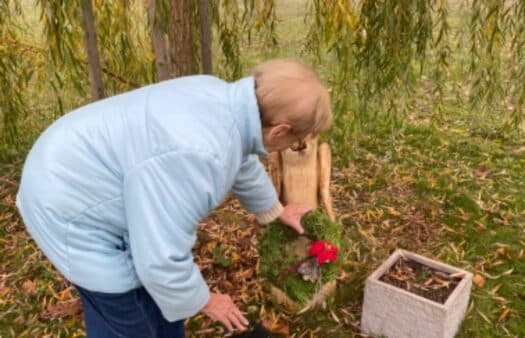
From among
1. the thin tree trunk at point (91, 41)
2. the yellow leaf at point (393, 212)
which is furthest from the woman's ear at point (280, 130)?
the yellow leaf at point (393, 212)

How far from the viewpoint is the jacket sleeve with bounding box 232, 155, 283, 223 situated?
6.10 feet

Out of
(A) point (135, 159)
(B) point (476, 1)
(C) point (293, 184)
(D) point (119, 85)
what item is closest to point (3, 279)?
(D) point (119, 85)

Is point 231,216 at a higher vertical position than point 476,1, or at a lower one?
lower

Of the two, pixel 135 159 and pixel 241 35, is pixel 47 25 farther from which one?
pixel 135 159

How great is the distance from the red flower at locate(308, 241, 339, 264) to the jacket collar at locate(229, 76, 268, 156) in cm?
90

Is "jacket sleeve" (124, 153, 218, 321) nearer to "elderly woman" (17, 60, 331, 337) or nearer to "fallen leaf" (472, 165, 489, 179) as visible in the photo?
"elderly woman" (17, 60, 331, 337)

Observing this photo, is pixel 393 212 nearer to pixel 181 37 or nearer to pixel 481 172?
pixel 481 172

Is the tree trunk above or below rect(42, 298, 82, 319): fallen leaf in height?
above

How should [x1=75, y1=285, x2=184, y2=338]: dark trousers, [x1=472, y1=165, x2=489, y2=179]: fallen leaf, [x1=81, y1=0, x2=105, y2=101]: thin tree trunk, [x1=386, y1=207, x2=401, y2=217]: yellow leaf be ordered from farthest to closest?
[x1=472, y1=165, x2=489, y2=179]: fallen leaf
[x1=386, y1=207, x2=401, y2=217]: yellow leaf
[x1=81, y1=0, x2=105, y2=101]: thin tree trunk
[x1=75, y1=285, x2=184, y2=338]: dark trousers

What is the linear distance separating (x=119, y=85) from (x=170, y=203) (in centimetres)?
225

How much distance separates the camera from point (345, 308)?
8.73 feet

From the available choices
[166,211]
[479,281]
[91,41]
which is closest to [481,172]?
[479,281]

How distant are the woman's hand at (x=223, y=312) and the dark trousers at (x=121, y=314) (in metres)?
0.20

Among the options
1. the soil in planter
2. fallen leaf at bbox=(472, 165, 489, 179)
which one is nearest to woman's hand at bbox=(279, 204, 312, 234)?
the soil in planter
